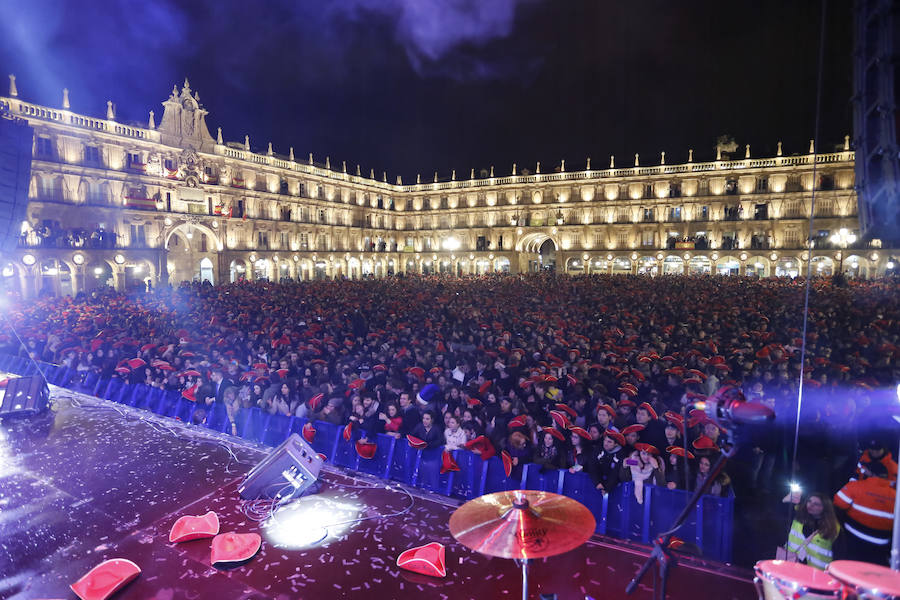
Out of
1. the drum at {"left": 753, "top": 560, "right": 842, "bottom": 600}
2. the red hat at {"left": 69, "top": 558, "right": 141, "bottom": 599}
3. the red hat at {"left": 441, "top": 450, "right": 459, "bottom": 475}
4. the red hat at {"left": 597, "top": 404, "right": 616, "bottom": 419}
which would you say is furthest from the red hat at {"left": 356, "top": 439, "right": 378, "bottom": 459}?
the drum at {"left": 753, "top": 560, "right": 842, "bottom": 600}

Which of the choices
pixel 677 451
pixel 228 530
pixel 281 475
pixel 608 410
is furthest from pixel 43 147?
pixel 677 451

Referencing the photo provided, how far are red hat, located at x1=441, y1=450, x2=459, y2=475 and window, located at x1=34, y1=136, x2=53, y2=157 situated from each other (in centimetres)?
3917

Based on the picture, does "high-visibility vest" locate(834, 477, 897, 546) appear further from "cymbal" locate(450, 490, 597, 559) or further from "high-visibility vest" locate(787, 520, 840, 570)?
"cymbal" locate(450, 490, 597, 559)

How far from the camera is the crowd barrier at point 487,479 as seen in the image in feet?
17.4

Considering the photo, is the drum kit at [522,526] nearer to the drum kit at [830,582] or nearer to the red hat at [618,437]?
the drum kit at [830,582]

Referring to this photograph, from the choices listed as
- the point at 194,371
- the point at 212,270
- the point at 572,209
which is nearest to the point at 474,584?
the point at 194,371

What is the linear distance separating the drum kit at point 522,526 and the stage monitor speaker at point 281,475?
11.2 feet

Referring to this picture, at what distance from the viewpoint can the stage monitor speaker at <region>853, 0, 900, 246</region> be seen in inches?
133

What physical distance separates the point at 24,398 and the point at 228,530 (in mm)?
6556

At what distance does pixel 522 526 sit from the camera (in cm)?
314

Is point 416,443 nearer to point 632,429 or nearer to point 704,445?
point 632,429

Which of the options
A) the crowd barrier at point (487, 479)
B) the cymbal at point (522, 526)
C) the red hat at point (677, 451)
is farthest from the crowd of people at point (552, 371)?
the cymbal at point (522, 526)

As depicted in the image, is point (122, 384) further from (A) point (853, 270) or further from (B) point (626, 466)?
(A) point (853, 270)

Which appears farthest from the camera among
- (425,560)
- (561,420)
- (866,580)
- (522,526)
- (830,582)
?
(561,420)
